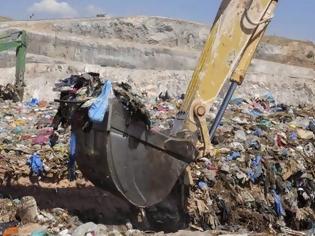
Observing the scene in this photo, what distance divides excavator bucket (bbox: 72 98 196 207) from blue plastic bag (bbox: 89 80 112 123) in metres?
0.09

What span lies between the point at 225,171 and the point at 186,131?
221cm

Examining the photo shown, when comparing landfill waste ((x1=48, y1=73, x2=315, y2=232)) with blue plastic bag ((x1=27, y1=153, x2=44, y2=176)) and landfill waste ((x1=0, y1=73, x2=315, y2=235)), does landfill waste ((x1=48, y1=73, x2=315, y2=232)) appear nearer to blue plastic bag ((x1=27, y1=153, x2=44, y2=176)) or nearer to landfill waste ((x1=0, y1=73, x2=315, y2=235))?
landfill waste ((x1=0, y1=73, x2=315, y2=235))

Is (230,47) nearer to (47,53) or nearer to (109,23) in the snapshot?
(47,53)

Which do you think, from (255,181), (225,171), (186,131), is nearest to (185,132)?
(186,131)

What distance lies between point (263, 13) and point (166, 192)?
1756mm

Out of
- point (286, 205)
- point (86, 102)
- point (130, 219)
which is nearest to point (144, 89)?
point (286, 205)

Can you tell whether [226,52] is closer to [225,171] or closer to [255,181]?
[225,171]

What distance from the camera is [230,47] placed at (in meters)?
4.74

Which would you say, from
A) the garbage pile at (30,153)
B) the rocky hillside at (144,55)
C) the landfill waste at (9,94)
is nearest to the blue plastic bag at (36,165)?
the garbage pile at (30,153)

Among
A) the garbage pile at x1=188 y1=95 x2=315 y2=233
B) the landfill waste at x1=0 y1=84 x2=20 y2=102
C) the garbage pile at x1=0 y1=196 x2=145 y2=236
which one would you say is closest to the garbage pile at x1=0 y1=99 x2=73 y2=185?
the garbage pile at x1=0 y1=196 x2=145 y2=236

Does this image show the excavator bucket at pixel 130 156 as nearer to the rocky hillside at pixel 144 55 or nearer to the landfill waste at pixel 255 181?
the landfill waste at pixel 255 181

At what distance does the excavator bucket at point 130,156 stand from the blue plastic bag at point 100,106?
9 centimetres

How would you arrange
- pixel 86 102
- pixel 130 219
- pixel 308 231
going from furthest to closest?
pixel 308 231 → pixel 130 219 → pixel 86 102

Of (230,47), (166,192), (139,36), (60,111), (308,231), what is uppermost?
(139,36)
